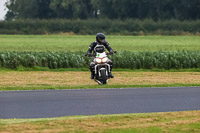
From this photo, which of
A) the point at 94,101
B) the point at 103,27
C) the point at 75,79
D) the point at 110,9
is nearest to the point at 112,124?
the point at 94,101

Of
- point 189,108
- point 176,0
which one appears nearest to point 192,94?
point 189,108

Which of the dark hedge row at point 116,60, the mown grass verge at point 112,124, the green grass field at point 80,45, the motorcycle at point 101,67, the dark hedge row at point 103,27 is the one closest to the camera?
the mown grass verge at point 112,124

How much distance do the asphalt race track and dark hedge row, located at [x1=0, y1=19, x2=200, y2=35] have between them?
67650mm

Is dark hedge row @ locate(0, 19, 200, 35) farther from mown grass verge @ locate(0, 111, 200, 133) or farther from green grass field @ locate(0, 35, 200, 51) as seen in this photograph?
mown grass verge @ locate(0, 111, 200, 133)

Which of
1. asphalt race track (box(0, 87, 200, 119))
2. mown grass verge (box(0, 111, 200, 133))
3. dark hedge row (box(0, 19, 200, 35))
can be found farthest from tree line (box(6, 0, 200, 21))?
mown grass verge (box(0, 111, 200, 133))

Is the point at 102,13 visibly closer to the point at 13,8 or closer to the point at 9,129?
the point at 13,8

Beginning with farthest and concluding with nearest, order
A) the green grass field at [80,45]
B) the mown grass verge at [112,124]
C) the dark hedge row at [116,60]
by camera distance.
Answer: the green grass field at [80,45]
the dark hedge row at [116,60]
the mown grass verge at [112,124]

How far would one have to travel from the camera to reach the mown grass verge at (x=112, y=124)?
38.2ft

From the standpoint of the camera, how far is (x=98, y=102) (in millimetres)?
16234

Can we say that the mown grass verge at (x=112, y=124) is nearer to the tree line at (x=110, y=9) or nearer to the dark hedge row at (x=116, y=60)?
the dark hedge row at (x=116, y=60)

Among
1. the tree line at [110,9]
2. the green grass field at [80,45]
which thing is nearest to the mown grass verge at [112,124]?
the green grass field at [80,45]

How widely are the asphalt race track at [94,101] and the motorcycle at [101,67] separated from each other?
1.26 meters

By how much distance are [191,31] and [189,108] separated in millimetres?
74821

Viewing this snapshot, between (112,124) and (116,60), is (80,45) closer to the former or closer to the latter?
(116,60)
